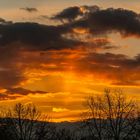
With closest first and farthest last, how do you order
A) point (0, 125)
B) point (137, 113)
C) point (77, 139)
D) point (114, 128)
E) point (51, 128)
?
point (114, 128)
point (137, 113)
point (0, 125)
point (51, 128)
point (77, 139)

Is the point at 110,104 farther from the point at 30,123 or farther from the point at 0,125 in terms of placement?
the point at 0,125

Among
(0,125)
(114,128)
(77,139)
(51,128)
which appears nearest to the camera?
(114,128)

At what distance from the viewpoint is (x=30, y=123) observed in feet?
353

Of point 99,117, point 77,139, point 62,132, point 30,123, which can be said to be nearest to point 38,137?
point 30,123

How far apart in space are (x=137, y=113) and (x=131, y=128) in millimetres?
7267

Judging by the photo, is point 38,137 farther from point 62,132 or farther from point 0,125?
point 62,132

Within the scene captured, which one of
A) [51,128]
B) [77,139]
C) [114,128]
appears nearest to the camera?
[114,128]

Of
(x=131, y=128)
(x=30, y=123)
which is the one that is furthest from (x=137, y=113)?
(x=30, y=123)

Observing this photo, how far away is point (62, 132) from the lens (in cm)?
13712

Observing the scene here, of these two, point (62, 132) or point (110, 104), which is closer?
point (110, 104)

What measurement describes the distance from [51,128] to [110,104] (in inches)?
1485

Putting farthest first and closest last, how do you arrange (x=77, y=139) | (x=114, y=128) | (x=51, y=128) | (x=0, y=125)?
(x=77, y=139) < (x=51, y=128) < (x=0, y=125) < (x=114, y=128)

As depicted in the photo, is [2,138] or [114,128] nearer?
[114,128]

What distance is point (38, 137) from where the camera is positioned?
364 ft
